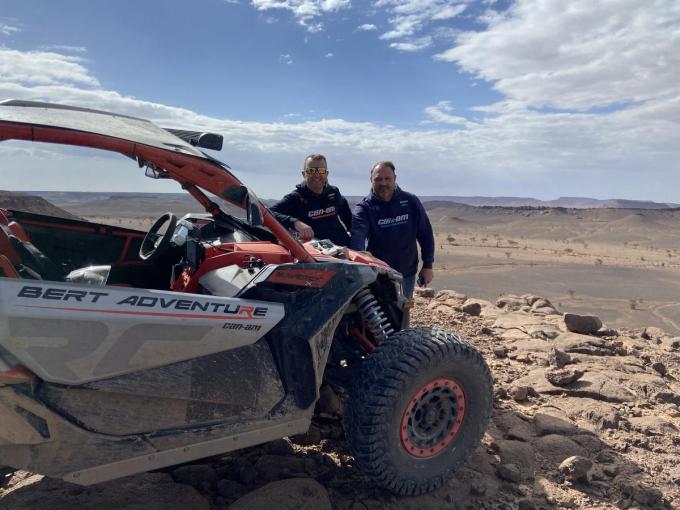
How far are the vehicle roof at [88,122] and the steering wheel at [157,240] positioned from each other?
658 millimetres

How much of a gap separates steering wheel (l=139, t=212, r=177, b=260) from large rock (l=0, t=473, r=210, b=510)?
1.38m

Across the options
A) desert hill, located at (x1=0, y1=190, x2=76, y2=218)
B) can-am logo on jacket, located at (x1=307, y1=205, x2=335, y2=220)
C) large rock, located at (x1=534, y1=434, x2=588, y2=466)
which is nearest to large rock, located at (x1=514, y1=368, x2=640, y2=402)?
large rock, located at (x1=534, y1=434, x2=588, y2=466)

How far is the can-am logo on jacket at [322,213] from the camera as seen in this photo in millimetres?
5758

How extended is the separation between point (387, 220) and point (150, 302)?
311 centimetres

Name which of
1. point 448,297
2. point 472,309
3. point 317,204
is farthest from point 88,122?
point 448,297

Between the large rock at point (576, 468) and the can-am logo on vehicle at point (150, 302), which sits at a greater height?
the can-am logo on vehicle at point (150, 302)

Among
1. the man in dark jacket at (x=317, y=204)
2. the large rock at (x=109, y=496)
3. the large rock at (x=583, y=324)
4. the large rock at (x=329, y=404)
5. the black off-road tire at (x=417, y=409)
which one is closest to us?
the large rock at (x=109, y=496)

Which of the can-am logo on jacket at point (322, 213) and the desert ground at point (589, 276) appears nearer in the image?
the can-am logo on jacket at point (322, 213)

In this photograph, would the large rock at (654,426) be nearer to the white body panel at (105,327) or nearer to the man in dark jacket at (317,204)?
the man in dark jacket at (317,204)

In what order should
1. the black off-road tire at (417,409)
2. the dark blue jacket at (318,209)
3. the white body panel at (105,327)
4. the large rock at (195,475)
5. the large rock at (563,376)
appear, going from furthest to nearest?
the dark blue jacket at (318,209)
the large rock at (563,376)
the large rock at (195,475)
the black off-road tire at (417,409)
the white body panel at (105,327)

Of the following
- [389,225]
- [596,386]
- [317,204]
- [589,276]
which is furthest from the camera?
[589,276]

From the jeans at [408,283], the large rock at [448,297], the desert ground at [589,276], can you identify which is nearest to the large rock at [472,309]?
the large rock at [448,297]

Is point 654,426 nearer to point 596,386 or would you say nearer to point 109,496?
point 596,386

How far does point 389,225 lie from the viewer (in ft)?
18.0
